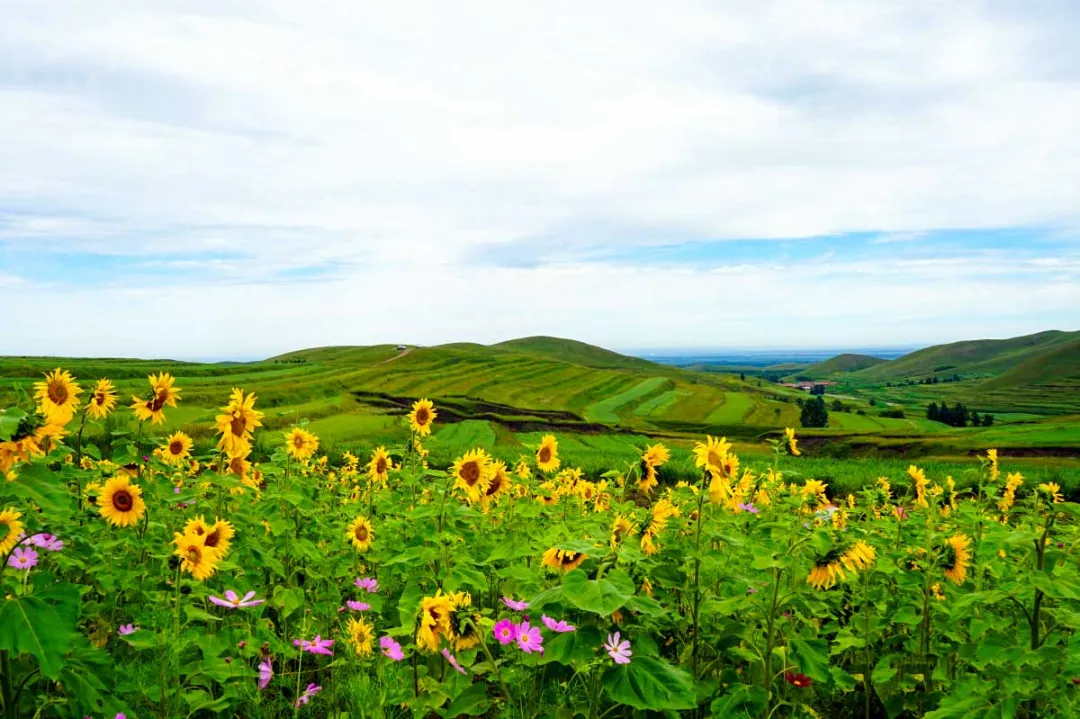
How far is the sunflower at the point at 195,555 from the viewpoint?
3658 millimetres

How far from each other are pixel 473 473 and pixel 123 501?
9.02 ft

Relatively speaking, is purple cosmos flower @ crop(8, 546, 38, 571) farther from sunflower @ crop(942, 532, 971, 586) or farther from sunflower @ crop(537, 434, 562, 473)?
sunflower @ crop(942, 532, 971, 586)

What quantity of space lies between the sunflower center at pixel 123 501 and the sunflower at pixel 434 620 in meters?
2.89

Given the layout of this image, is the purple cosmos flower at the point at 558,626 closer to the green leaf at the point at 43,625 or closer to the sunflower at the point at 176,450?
the green leaf at the point at 43,625

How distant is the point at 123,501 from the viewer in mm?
4562

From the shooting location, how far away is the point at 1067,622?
11.1 feet

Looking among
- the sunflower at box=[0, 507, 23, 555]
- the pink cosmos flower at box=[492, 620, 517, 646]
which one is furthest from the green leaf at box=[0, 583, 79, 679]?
the pink cosmos flower at box=[492, 620, 517, 646]

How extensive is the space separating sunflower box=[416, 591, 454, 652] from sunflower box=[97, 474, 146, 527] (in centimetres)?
275

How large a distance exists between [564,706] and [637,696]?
70cm

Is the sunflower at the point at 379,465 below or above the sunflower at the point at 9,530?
below

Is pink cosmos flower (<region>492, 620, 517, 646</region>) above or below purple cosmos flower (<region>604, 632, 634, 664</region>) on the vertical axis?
below

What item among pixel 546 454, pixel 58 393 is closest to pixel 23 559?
pixel 58 393

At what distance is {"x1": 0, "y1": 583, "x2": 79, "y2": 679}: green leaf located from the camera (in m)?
2.45

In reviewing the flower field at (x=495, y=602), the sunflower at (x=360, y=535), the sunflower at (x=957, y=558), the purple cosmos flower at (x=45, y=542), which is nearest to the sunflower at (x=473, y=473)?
the flower field at (x=495, y=602)
